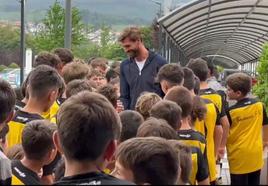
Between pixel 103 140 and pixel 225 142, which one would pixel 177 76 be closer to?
pixel 225 142

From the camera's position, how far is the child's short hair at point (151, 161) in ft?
9.11

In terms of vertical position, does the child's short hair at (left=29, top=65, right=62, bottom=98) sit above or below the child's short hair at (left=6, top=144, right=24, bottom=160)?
above

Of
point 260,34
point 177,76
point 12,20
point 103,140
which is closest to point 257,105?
point 177,76

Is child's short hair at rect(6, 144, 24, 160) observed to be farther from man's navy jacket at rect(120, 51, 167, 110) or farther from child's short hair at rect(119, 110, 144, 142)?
man's navy jacket at rect(120, 51, 167, 110)

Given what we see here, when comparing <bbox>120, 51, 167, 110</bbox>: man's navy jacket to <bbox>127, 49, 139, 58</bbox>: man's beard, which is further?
<bbox>120, 51, 167, 110</bbox>: man's navy jacket

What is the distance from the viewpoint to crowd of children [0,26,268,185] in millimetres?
2707

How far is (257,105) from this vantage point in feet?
25.0

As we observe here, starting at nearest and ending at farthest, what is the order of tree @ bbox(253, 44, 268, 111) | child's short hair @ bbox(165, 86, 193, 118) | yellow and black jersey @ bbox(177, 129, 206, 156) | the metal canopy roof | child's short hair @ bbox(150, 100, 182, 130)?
child's short hair @ bbox(150, 100, 182, 130), yellow and black jersey @ bbox(177, 129, 206, 156), child's short hair @ bbox(165, 86, 193, 118), tree @ bbox(253, 44, 268, 111), the metal canopy roof

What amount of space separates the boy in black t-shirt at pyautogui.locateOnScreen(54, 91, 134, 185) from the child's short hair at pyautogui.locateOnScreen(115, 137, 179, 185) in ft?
0.62

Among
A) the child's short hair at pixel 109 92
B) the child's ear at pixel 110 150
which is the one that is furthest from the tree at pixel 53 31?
the child's ear at pixel 110 150

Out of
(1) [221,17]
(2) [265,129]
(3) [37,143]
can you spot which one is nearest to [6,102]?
(3) [37,143]

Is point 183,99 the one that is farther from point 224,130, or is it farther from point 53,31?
point 53,31

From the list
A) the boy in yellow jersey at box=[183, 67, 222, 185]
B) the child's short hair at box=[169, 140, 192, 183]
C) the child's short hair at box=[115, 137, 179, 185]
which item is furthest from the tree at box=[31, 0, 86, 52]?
the child's short hair at box=[115, 137, 179, 185]

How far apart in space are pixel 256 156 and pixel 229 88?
0.92 meters
